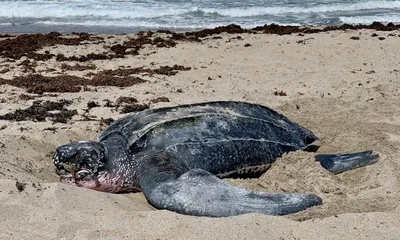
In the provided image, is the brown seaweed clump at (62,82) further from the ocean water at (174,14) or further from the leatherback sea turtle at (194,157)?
the ocean water at (174,14)

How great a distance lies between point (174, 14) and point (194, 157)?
1302 centimetres

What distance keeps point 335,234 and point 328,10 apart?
15.2m

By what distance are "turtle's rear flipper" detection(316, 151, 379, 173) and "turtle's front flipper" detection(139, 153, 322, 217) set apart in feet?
3.08

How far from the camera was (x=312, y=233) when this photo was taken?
2900 millimetres

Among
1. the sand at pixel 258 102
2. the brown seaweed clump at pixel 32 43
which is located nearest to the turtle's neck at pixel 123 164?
the sand at pixel 258 102

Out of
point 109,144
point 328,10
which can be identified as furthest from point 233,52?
point 328,10

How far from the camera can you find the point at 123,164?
386 centimetres

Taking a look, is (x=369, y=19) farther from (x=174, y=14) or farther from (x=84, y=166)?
(x=84, y=166)

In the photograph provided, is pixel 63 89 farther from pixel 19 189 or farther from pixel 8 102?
pixel 19 189

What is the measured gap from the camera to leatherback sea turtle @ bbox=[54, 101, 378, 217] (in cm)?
329

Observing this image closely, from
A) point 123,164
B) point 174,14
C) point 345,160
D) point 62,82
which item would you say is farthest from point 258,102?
point 174,14

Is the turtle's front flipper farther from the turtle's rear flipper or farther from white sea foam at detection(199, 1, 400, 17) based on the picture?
white sea foam at detection(199, 1, 400, 17)

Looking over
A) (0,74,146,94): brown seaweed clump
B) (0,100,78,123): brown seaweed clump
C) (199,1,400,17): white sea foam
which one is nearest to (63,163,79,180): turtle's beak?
(0,100,78,123): brown seaweed clump

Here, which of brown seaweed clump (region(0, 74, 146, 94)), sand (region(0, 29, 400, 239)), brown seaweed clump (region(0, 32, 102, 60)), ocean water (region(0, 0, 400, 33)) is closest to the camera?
sand (region(0, 29, 400, 239))
